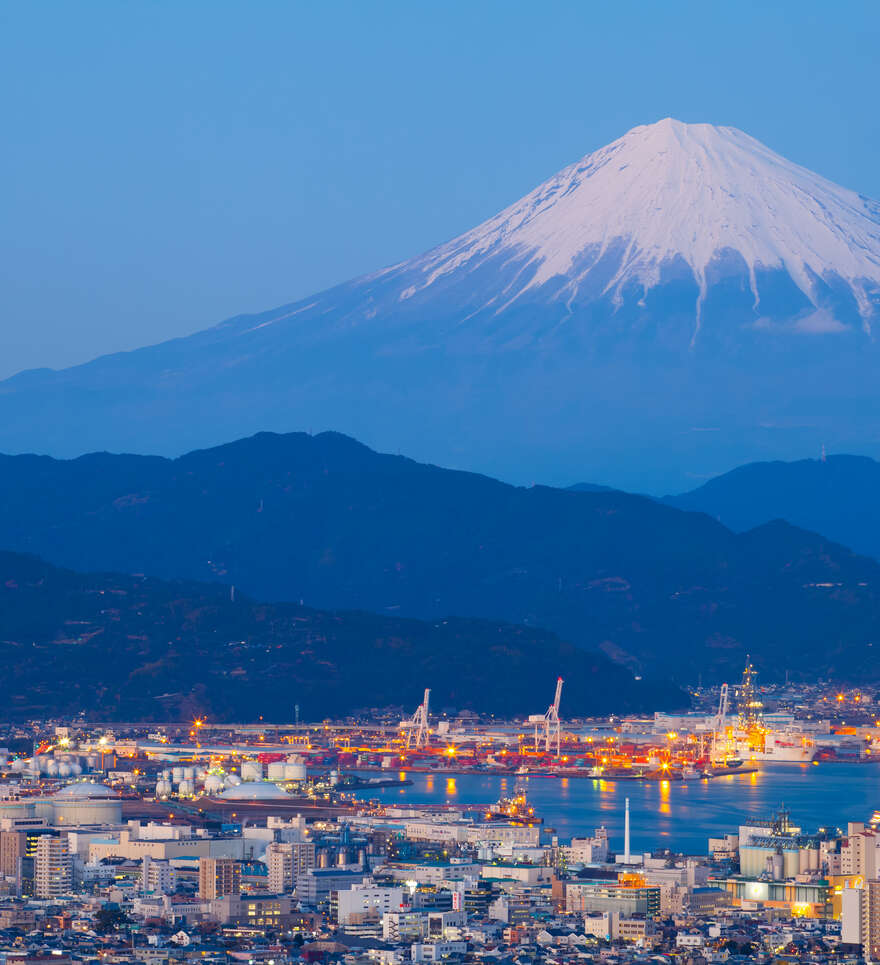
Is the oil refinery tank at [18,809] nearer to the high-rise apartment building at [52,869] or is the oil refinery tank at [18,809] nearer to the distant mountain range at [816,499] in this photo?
the high-rise apartment building at [52,869]

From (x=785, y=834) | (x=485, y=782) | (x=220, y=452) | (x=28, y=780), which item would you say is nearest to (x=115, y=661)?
(x=485, y=782)

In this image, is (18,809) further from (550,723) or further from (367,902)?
(550,723)

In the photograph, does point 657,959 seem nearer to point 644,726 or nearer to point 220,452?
point 644,726

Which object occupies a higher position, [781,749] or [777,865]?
[781,749]

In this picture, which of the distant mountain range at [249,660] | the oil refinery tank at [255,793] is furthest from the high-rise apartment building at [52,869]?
the distant mountain range at [249,660]

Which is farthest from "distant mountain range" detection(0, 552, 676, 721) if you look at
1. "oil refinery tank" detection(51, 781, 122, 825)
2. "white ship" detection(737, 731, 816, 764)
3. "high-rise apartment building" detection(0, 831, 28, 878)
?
"high-rise apartment building" detection(0, 831, 28, 878)

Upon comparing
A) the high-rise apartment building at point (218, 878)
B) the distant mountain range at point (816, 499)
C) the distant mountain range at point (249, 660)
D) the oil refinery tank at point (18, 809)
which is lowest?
the high-rise apartment building at point (218, 878)

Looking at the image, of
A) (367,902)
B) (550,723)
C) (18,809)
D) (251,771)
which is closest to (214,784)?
(251,771)
